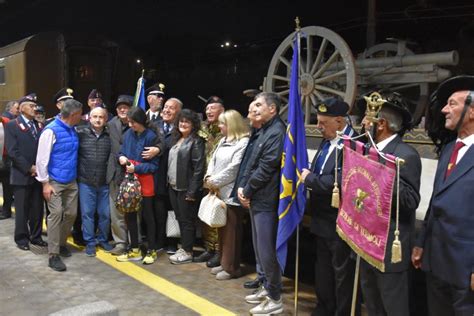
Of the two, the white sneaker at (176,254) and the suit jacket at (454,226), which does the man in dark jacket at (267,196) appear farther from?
the suit jacket at (454,226)

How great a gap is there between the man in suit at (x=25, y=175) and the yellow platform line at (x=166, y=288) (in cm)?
83

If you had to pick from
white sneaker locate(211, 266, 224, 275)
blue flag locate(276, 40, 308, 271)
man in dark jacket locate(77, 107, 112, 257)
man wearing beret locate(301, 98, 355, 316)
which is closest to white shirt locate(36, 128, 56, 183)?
man in dark jacket locate(77, 107, 112, 257)

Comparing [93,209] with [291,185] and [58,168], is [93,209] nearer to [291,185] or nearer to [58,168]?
[58,168]

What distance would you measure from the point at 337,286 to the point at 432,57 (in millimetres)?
4267

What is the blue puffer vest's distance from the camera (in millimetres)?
4359

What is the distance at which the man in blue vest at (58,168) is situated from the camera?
4293 mm

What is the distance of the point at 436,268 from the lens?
2.20 metres

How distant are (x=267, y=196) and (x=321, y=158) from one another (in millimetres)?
589

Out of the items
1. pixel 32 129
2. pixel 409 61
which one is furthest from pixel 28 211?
pixel 409 61

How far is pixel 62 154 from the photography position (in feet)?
14.4

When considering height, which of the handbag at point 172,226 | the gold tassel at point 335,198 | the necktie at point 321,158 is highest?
the necktie at point 321,158

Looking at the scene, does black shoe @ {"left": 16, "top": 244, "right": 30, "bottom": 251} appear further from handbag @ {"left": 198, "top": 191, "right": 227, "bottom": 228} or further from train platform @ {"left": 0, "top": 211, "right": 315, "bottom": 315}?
handbag @ {"left": 198, "top": 191, "right": 227, "bottom": 228}

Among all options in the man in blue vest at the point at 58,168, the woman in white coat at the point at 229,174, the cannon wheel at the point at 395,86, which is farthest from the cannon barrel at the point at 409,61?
the man in blue vest at the point at 58,168

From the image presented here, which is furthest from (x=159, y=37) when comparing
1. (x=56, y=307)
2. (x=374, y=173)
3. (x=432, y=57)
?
(x=374, y=173)
